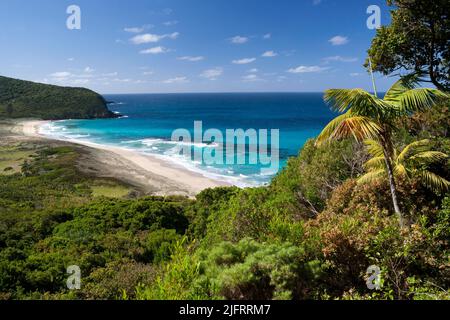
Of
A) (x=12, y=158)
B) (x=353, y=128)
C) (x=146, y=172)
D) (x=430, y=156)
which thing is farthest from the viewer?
(x=12, y=158)

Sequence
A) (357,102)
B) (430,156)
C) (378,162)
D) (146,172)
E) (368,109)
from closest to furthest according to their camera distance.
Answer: (357,102)
(368,109)
(430,156)
(378,162)
(146,172)

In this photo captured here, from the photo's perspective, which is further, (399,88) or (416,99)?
(399,88)

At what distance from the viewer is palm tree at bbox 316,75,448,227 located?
242 inches

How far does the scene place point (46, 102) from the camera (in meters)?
120

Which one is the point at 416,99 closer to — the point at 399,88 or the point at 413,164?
the point at 399,88

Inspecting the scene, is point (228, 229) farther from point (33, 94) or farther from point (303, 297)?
point (33, 94)

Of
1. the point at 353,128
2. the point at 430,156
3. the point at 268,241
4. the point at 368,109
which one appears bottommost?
the point at 268,241

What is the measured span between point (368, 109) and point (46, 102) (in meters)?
A: 133

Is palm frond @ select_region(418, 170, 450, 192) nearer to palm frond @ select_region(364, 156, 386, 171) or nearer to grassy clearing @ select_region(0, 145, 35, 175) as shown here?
palm frond @ select_region(364, 156, 386, 171)

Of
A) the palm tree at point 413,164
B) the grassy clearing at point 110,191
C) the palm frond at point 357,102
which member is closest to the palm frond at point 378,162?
the palm tree at point 413,164

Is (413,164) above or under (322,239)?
above

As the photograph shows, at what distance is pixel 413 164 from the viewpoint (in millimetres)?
8180

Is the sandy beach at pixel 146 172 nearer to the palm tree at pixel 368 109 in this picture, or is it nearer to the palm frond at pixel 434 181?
the palm frond at pixel 434 181

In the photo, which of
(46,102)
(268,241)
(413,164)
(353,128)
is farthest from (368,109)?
(46,102)
